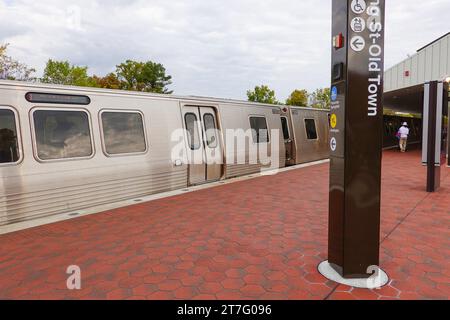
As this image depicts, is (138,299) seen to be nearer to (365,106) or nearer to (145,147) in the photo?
(365,106)

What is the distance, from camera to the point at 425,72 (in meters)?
14.5

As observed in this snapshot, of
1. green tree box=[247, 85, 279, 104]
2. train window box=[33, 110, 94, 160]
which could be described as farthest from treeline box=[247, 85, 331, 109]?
train window box=[33, 110, 94, 160]

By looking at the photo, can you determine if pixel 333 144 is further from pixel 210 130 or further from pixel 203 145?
pixel 210 130

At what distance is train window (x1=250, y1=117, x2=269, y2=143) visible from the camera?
11.2 meters

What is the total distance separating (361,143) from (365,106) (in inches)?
14.7

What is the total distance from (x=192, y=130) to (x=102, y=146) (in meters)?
2.74

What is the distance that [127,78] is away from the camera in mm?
46750

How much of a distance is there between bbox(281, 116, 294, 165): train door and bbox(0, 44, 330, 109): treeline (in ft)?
82.6

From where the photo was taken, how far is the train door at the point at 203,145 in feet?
28.9

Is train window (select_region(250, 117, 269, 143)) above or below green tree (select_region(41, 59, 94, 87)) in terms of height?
below

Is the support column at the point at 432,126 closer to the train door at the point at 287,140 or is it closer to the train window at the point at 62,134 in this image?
the train door at the point at 287,140

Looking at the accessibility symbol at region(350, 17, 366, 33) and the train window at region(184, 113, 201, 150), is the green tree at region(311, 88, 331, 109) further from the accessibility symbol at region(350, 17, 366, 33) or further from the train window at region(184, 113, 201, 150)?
the accessibility symbol at region(350, 17, 366, 33)

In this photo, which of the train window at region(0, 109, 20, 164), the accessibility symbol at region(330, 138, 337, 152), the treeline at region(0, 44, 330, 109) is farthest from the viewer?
the treeline at region(0, 44, 330, 109)

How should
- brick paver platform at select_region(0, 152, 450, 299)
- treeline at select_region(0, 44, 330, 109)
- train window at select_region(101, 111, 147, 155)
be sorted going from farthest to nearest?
treeline at select_region(0, 44, 330, 109) → train window at select_region(101, 111, 147, 155) → brick paver platform at select_region(0, 152, 450, 299)
